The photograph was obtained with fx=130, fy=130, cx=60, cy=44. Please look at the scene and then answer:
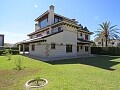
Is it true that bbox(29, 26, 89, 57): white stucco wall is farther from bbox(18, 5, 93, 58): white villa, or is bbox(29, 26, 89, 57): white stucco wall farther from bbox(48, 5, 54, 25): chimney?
bbox(48, 5, 54, 25): chimney

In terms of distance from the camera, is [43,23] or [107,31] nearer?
[43,23]

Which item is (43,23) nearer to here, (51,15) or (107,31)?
(51,15)

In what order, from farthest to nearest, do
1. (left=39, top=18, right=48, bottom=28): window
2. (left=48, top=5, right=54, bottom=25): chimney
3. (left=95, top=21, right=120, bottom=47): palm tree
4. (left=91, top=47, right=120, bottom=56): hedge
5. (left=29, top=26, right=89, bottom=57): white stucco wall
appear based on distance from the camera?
(left=95, top=21, right=120, bottom=47): palm tree
(left=91, top=47, right=120, bottom=56): hedge
(left=39, top=18, right=48, bottom=28): window
(left=48, top=5, right=54, bottom=25): chimney
(left=29, top=26, right=89, bottom=57): white stucco wall

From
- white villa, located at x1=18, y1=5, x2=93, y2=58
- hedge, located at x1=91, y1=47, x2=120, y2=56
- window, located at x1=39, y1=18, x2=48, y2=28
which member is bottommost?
Result: hedge, located at x1=91, y1=47, x2=120, y2=56

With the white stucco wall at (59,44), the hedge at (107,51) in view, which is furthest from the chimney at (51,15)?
the hedge at (107,51)

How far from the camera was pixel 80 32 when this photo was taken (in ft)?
121

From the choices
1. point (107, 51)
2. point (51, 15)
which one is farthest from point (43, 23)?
point (107, 51)

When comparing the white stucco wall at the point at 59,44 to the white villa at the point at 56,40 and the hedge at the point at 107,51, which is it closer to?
the white villa at the point at 56,40

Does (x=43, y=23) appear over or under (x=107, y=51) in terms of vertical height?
over

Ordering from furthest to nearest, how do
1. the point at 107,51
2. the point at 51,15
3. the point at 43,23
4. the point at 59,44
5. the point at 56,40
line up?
the point at 107,51
the point at 43,23
the point at 51,15
the point at 59,44
the point at 56,40

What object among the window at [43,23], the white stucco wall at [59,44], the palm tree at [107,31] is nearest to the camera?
the white stucco wall at [59,44]

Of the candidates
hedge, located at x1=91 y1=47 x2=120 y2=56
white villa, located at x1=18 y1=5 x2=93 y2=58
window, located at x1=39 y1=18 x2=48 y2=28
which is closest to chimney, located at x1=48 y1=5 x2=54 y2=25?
white villa, located at x1=18 y1=5 x2=93 y2=58

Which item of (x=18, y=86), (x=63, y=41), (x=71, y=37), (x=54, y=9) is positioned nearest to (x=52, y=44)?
(x=63, y=41)

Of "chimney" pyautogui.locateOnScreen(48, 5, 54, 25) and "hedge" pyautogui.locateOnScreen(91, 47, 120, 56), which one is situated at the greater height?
"chimney" pyautogui.locateOnScreen(48, 5, 54, 25)
